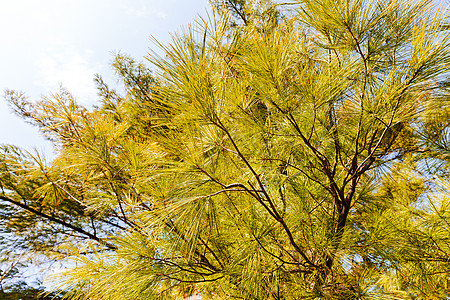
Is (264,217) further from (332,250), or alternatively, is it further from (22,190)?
(22,190)

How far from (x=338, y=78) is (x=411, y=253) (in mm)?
727

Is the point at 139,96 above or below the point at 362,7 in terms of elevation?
above

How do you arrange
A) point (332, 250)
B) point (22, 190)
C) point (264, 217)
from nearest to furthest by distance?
point (332, 250) → point (264, 217) → point (22, 190)

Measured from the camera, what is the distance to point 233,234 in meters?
0.81

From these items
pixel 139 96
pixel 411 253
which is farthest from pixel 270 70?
pixel 139 96

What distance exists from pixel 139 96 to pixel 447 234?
7.25 ft

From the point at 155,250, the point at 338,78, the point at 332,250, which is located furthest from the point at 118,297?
the point at 338,78

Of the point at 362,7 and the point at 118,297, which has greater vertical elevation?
the point at 362,7

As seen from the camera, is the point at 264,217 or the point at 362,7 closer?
the point at 362,7

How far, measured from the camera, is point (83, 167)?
2.99ft

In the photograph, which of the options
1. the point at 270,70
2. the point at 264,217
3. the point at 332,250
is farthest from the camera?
the point at 264,217

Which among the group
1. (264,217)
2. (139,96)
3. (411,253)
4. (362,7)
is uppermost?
(139,96)

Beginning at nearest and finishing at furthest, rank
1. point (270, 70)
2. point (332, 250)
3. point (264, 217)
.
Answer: point (270, 70) < point (332, 250) < point (264, 217)

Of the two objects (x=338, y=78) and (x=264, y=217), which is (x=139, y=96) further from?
(x=338, y=78)
